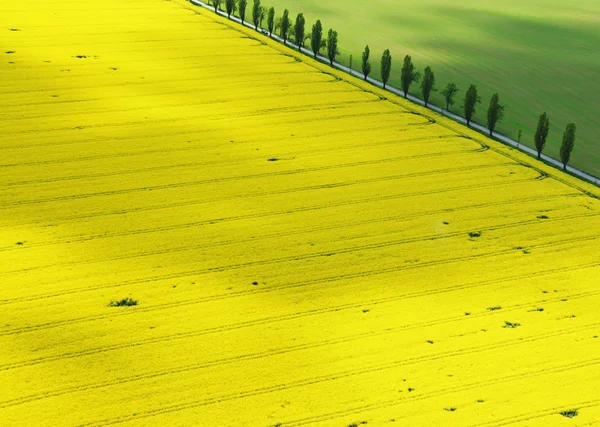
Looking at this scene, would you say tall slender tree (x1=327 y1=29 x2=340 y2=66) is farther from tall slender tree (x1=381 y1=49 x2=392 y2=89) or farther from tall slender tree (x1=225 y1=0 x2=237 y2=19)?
tall slender tree (x1=225 y1=0 x2=237 y2=19)

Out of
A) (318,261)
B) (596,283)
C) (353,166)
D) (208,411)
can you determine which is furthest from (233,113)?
(208,411)

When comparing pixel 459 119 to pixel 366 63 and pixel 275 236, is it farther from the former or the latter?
pixel 275 236

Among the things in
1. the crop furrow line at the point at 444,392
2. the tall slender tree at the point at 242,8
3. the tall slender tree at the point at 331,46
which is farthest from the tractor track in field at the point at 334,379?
the tall slender tree at the point at 242,8

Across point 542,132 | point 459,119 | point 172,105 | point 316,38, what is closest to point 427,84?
point 459,119

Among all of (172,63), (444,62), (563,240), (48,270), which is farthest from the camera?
(444,62)

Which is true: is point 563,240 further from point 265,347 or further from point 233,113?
point 233,113

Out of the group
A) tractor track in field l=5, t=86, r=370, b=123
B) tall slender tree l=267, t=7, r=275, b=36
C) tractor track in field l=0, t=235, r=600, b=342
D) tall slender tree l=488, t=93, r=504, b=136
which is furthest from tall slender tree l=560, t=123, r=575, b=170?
tall slender tree l=267, t=7, r=275, b=36
